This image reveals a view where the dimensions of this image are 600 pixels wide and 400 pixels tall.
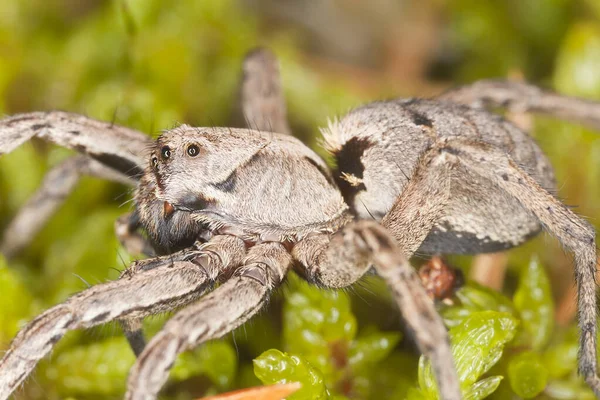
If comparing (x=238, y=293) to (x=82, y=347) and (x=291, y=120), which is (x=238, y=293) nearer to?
(x=82, y=347)

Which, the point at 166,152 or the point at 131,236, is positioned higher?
the point at 166,152

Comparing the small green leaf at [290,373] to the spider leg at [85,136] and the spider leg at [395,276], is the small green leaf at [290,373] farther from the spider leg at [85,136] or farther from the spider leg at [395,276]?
the spider leg at [85,136]

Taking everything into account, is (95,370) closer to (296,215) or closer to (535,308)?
(296,215)

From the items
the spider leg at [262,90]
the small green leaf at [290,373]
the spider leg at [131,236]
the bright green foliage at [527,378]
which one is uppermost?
the spider leg at [262,90]

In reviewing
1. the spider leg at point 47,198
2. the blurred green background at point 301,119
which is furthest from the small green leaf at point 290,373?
the spider leg at point 47,198

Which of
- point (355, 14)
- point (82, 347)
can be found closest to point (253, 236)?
point (82, 347)

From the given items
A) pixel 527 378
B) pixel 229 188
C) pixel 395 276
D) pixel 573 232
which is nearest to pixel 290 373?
pixel 395 276
